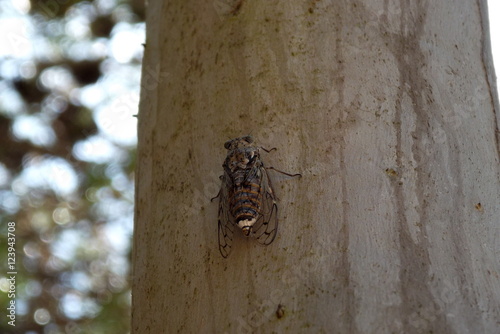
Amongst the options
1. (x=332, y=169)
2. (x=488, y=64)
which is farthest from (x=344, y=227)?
(x=488, y=64)

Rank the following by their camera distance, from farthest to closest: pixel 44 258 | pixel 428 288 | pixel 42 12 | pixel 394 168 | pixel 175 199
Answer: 1. pixel 42 12
2. pixel 44 258
3. pixel 175 199
4. pixel 394 168
5. pixel 428 288

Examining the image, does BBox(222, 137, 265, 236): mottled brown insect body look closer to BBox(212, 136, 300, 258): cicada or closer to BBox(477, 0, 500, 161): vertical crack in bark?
BBox(212, 136, 300, 258): cicada

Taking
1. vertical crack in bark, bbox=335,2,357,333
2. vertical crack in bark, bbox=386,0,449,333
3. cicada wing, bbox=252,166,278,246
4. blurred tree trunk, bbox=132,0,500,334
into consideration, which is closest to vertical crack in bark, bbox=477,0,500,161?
blurred tree trunk, bbox=132,0,500,334

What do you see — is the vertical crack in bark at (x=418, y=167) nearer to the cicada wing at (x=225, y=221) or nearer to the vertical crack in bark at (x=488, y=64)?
the vertical crack in bark at (x=488, y=64)

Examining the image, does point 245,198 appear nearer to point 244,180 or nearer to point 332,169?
point 244,180

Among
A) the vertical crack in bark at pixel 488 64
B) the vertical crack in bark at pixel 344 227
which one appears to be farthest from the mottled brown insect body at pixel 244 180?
the vertical crack in bark at pixel 488 64

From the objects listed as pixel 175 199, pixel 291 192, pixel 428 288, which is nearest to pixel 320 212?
pixel 291 192

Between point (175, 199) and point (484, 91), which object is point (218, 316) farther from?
point (484, 91)
